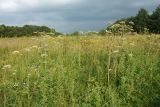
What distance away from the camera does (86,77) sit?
8562 mm

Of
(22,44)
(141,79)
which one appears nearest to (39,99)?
(141,79)

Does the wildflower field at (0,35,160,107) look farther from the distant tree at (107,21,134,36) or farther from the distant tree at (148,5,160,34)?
the distant tree at (148,5,160,34)

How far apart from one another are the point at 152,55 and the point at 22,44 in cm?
545

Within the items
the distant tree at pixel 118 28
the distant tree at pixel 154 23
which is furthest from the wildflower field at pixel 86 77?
the distant tree at pixel 154 23

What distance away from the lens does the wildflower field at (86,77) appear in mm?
7566

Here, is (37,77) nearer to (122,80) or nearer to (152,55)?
(122,80)

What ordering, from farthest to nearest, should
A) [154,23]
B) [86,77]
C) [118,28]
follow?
[154,23] < [118,28] < [86,77]

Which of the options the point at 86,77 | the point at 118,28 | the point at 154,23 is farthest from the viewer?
the point at 154,23

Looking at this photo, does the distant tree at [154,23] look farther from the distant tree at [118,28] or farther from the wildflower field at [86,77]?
the wildflower field at [86,77]

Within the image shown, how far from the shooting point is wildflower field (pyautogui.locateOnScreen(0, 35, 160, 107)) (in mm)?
7566

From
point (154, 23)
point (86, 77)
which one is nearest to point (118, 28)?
point (86, 77)

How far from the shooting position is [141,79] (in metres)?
8.30

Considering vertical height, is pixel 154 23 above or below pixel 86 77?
above

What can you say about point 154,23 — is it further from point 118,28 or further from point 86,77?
point 86,77
